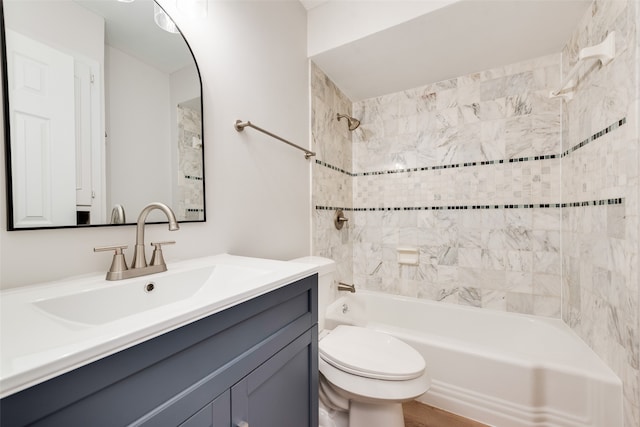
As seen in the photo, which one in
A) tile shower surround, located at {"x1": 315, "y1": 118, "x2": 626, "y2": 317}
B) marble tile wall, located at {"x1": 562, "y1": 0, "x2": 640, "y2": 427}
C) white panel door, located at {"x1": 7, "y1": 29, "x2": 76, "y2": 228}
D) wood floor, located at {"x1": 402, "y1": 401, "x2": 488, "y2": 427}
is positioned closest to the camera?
white panel door, located at {"x1": 7, "y1": 29, "x2": 76, "y2": 228}

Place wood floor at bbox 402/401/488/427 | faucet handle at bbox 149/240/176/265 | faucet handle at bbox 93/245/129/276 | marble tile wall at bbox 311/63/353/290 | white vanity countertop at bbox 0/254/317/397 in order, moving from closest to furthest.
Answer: white vanity countertop at bbox 0/254/317/397 → faucet handle at bbox 93/245/129/276 → faucet handle at bbox 149/240/176/265 → wood floor at bbox 402/401/488/427 → marble tile wall at bbox 311/63/353/290

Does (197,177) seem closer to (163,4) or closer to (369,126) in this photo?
(163,4)

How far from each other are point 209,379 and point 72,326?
335mm

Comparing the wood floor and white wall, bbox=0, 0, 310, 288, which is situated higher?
white wall, bbox=0, 0, 310, 288

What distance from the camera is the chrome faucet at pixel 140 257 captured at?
753 mm

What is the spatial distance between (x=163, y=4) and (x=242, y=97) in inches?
17.2

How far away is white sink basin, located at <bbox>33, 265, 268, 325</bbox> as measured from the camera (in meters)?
0.62

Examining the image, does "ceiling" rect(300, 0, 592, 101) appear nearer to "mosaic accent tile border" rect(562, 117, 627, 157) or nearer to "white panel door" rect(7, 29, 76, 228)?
"mosaic accent tile border" rect(562, 117, 627, 157)

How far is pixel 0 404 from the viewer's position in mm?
304

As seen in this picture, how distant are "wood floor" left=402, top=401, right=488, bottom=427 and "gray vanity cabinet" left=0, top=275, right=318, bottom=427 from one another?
0.78m

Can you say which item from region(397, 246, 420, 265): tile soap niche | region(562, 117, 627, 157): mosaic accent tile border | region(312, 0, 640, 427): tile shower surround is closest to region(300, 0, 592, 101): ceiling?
region(312, 0, 640, 427): tile shower surround

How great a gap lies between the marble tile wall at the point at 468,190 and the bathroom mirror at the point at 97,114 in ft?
5.47

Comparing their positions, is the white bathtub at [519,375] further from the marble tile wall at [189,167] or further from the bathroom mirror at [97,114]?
the bathroom mirror at [97,114]

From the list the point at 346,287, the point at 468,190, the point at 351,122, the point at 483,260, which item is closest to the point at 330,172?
the point at 351,122
